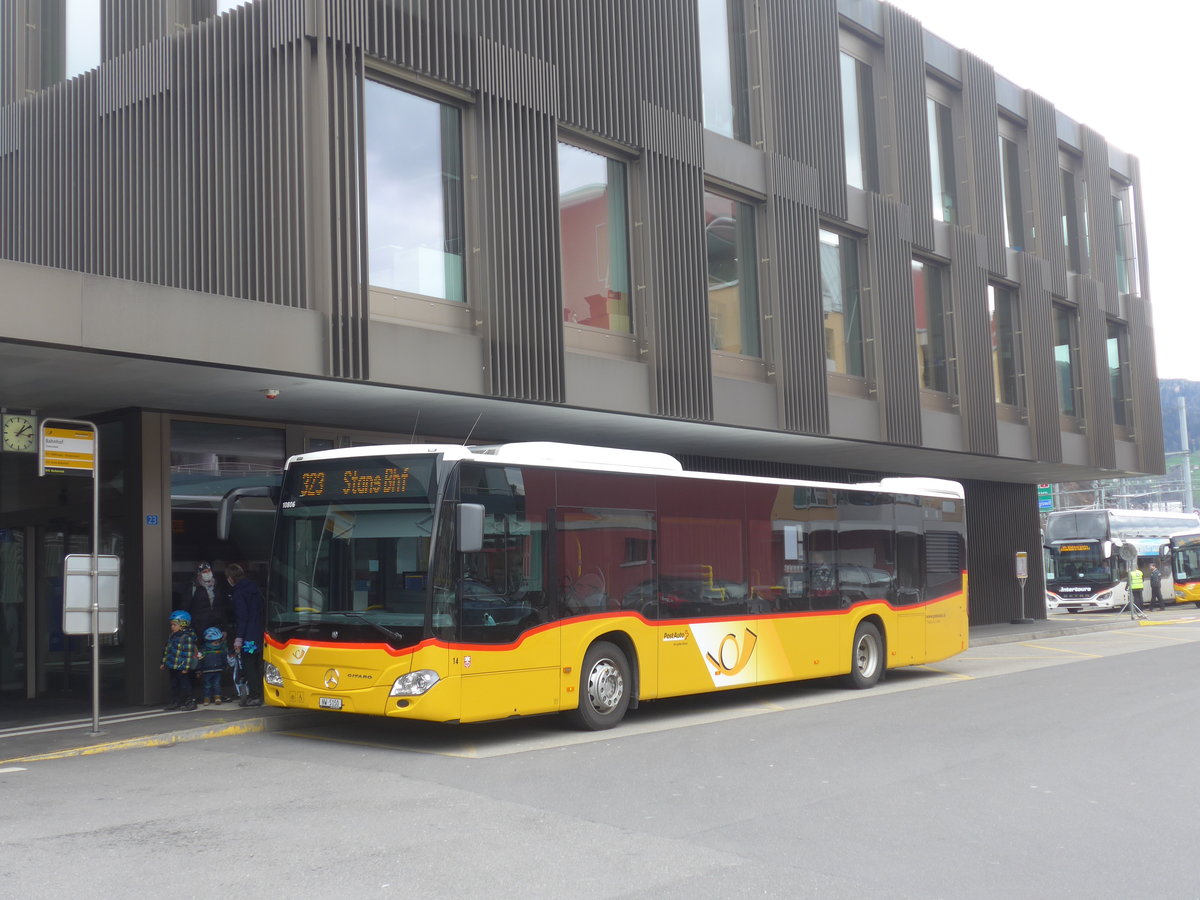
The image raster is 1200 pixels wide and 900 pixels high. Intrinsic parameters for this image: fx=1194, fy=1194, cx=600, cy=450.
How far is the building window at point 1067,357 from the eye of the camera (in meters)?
30.0

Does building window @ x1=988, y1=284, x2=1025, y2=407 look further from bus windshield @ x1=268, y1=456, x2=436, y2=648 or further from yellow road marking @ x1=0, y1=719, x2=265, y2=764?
yellow road marking @ x1=0, y1=719, x2=265, y2=764

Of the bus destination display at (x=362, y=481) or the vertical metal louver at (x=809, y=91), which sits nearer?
the bus destination display at (x=362, y=481)

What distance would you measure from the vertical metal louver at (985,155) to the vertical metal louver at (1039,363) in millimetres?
1162

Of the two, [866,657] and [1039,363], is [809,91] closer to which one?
[1039,363]

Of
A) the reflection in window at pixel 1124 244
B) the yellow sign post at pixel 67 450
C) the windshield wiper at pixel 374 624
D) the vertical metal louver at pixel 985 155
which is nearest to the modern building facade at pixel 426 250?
the yellow sign post at pixel 67 450

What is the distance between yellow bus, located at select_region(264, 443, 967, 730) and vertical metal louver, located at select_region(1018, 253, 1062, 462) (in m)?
14.4

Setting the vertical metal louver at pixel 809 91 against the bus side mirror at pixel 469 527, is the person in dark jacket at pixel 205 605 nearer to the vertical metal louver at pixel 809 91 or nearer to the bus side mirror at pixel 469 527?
the bus side mirror at pixel 469 527

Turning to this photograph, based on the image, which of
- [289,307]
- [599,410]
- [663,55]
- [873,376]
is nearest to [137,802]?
[289,307]

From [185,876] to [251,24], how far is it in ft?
36.6

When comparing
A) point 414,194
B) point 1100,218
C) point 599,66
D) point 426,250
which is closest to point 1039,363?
point 1100,218

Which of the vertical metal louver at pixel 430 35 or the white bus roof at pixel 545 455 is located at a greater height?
the vertical metal louver at pixel 430 35

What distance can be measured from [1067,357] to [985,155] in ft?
19.6

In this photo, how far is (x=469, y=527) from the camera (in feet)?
36.0

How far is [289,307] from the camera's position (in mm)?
13164
